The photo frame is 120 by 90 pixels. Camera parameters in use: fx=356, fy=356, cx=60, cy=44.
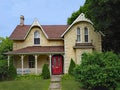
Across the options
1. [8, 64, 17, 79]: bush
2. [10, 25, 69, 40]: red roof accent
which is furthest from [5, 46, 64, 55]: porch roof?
[8, 64, 17, 79]: bush

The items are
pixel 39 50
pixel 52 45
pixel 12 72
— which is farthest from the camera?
pixel 52 45

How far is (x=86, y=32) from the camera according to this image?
46.6 m

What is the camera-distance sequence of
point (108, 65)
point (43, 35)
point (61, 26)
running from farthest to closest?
point (61, 26) < point (43, 35) < point (108, 65)

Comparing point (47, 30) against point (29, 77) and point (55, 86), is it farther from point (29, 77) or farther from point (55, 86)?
point (55, 86)

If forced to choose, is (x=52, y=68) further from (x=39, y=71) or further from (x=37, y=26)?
(x=37, y=26)

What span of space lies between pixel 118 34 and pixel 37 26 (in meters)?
10.9

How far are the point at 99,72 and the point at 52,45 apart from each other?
679 inches

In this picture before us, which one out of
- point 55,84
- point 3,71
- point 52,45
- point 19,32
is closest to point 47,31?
point 52,45

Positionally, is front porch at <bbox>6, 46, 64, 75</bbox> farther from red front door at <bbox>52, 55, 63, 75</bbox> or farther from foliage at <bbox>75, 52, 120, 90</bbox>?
foliage at <bbox>75, 52, 120, 90</bbox>

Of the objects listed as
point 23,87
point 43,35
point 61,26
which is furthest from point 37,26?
point 23,87

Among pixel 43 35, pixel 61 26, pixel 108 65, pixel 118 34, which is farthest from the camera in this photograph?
pixel 61 26

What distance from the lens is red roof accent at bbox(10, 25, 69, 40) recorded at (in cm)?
4869

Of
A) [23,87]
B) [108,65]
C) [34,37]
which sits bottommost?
[23,87]

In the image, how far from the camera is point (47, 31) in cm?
5053
